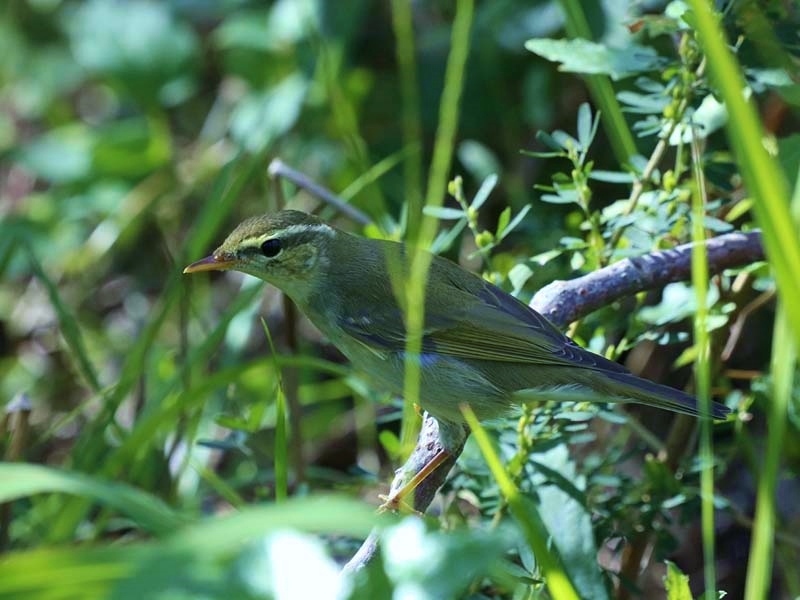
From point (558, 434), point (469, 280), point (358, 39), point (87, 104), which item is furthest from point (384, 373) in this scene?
point (87, 104)

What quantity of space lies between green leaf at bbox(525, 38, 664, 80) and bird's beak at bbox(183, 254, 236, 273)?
3.29 ft

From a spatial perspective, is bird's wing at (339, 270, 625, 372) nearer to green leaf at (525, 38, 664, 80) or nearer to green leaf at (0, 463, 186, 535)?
green leaf at (525, 38, 664, 80)

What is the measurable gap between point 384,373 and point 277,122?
182cm

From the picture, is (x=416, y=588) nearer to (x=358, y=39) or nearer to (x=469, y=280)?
(x=469, y=280)

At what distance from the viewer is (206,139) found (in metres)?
5.33

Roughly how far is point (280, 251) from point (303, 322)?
2081 mm

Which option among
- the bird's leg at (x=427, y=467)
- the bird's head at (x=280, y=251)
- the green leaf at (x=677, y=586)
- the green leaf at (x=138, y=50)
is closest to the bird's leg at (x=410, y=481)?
the bird's leg at (x=427, y=467)

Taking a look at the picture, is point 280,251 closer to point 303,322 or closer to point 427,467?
point 427,467

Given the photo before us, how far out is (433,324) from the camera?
3.04 meters

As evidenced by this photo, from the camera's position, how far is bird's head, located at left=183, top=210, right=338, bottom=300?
10.3ft

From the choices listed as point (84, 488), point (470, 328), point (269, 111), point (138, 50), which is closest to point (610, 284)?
point (470, 328)

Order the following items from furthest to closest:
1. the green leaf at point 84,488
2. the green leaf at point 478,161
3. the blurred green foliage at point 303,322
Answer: the green leaf at point 478,161
the blurred green foliage at point 303,322
the green leaf at point 84,488

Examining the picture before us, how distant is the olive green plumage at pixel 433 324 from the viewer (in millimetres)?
2752

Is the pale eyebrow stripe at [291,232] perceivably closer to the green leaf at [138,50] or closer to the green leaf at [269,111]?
the green leaf at [269,111]
